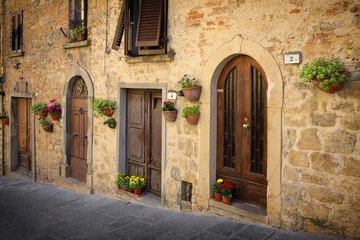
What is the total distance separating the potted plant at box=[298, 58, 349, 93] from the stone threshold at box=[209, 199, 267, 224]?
2065 mm

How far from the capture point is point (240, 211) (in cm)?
513

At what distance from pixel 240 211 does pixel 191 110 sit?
1.76 meters

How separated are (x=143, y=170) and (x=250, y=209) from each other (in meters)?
2.62

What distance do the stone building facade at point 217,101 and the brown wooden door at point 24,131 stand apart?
1.97 meters

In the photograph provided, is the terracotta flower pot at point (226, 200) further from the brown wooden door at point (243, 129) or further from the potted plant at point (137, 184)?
the potted plant at point (137, 184)

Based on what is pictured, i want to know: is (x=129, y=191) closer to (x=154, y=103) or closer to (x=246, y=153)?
(x=154, y=103)

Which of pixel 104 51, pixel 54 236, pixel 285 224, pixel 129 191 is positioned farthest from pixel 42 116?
pixel 285 224

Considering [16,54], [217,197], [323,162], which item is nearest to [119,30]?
[217,197]

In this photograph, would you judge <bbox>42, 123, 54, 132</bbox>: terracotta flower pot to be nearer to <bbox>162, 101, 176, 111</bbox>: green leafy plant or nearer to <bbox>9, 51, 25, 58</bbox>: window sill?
<bbox>9, 51, 25, 58</bbox>: window sill

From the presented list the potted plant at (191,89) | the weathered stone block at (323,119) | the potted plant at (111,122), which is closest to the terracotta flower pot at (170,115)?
the potted plant at (191,89)

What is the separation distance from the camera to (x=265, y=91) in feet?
16.2

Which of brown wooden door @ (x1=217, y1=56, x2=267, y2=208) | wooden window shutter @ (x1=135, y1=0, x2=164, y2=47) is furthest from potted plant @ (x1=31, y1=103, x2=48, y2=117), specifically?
brown wooden door @ (x1=217, y1=56, x2=267, y2=208)

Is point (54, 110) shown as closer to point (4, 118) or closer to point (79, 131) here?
point (79, 131)

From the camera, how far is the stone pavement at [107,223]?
16.0 ft
